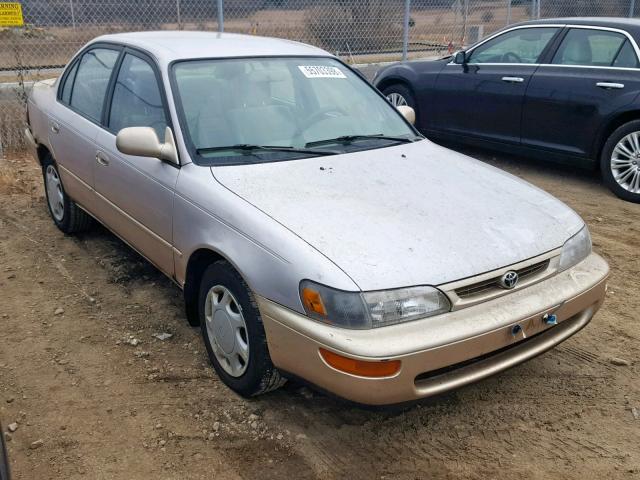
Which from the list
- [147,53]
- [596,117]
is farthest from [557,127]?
[147,53]

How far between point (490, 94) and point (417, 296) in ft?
17.3

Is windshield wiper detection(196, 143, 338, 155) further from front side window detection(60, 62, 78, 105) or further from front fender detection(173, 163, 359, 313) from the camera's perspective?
front side window detection(60, 62, 78, 105)

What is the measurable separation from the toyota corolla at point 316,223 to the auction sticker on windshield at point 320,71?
1cm

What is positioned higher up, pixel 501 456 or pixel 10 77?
pixel 10 77

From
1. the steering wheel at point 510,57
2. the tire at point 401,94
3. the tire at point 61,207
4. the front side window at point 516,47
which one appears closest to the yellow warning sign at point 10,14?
the tire at point 61,207

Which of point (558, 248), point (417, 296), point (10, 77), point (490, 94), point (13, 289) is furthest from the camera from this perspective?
point (10, 77)

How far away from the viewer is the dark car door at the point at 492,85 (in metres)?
7.12

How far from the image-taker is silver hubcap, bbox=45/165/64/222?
5.26 meters

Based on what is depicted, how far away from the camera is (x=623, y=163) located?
6371 millimetres

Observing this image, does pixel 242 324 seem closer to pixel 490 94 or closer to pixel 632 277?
pixel 632 277

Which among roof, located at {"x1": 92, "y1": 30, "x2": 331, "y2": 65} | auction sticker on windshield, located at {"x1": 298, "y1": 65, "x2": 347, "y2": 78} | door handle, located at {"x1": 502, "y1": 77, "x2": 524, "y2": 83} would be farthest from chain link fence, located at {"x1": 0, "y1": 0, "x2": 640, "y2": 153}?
auction sticker on windshield, located at {"x1": 298, "y1": 65, "x2": 347, "y2": 78}

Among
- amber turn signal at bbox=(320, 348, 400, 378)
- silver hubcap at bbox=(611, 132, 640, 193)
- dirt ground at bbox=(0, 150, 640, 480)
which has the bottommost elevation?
dirt ground at bbox=(0, 150, 640, 480)

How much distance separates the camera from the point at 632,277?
15.4 ft

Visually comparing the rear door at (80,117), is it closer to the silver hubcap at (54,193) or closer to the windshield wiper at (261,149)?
the silver hubcap at (54,193)
